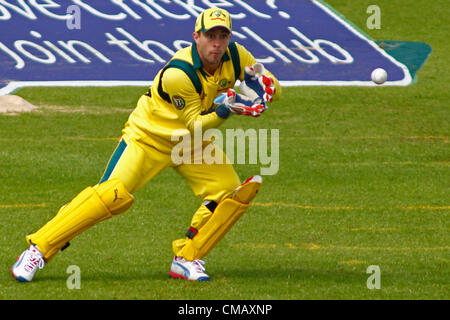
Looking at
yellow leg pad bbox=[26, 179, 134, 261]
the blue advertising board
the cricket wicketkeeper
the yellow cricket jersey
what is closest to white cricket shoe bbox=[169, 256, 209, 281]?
the cricket wicketkeeper

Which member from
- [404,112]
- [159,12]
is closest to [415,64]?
[404,112]

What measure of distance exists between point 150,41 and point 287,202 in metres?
9.67

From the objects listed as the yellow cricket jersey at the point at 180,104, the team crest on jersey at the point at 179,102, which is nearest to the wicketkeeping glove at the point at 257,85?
the yellow cricket jersey at the point at 180,104

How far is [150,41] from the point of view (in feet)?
64.1

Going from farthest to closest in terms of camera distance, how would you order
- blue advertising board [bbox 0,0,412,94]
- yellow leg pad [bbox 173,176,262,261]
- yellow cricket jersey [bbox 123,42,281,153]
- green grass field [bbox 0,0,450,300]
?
1. blue advertising board [bbox 0,0,412,94]
2. yellow leg pad [bbox 173,176,262,261]
3. green grass field [bbox 0,0,450,300]
4. yellow cricket jersey [bbox 123,42,281,153]

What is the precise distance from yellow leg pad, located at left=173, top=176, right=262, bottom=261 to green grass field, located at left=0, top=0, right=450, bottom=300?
27cm

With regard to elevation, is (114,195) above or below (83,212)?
above

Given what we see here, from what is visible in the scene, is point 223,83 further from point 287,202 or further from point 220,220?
point 287,202

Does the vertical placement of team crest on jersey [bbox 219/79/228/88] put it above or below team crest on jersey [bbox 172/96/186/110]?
above

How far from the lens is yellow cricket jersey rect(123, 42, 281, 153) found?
6.93 m

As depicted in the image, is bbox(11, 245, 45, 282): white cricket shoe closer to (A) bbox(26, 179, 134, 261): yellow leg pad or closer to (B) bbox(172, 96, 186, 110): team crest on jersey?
(A) bbox(26, 179, 134, 261): yellow leg pad

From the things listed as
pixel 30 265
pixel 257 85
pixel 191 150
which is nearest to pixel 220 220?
pixel 191 150

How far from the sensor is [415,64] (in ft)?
63.6

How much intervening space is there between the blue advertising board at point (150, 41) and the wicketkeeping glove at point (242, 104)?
11112 mm
